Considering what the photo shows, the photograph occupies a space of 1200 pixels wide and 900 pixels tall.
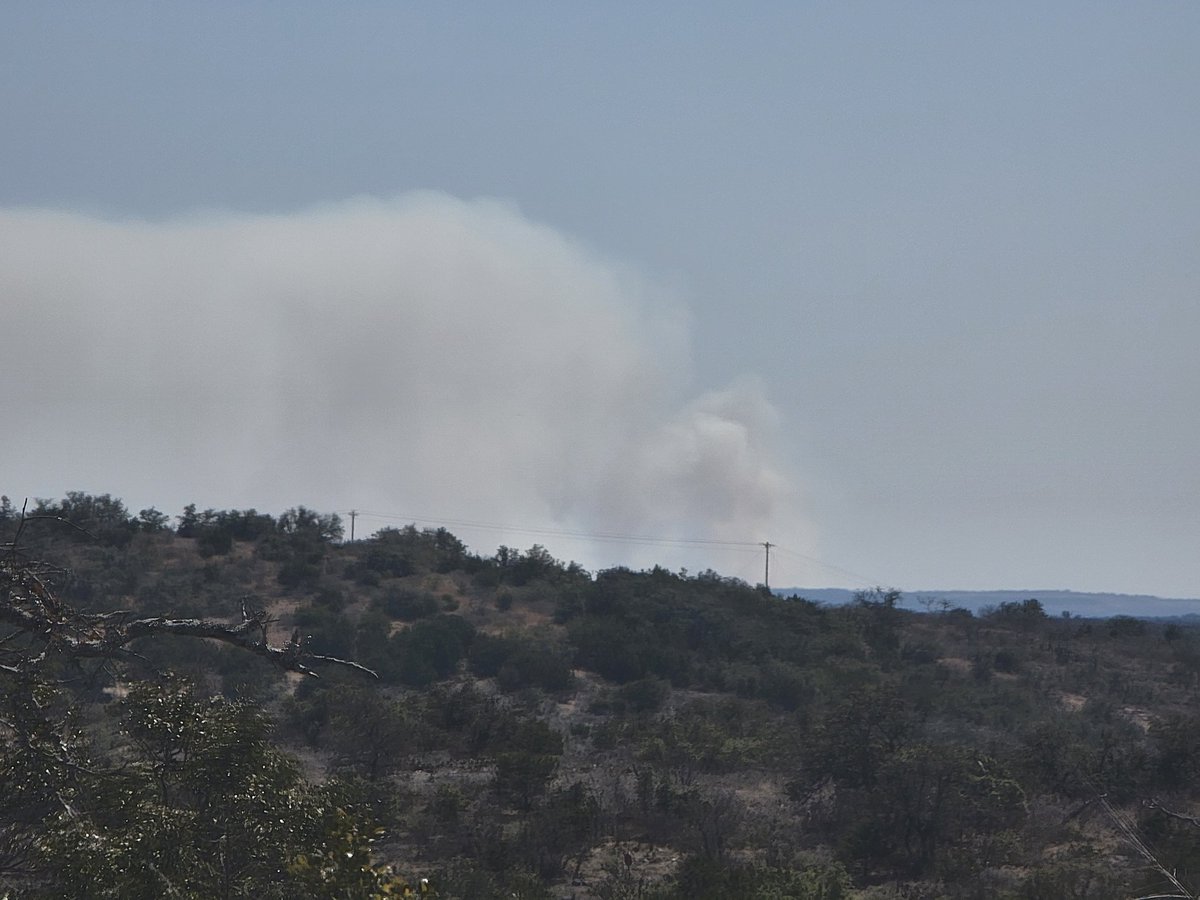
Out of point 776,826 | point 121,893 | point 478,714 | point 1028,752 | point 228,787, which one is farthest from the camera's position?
point 478,714

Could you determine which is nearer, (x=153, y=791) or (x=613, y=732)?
(x=153, y=791)

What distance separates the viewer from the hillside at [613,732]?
11.9 m

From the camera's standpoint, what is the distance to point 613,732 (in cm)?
3884

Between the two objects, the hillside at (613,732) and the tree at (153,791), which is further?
the hillside at (613,732)

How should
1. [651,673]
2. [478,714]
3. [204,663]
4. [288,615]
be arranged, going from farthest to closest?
1. [288,615]
2. [651,673]
3. [204,663]
4. [478,714]

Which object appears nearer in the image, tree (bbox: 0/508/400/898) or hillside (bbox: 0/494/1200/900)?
tree (bbox: 0/508/400/898)

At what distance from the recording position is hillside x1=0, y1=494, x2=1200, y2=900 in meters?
11.9

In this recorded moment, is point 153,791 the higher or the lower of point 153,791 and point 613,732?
the higher

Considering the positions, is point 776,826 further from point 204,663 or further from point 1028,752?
point 204,663

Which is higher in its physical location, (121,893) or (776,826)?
(121,893)

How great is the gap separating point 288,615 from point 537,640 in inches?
445

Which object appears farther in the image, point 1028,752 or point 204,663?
point 204,663

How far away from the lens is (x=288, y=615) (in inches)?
2160

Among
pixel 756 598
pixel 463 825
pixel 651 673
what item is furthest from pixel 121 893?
pixel 756 598
